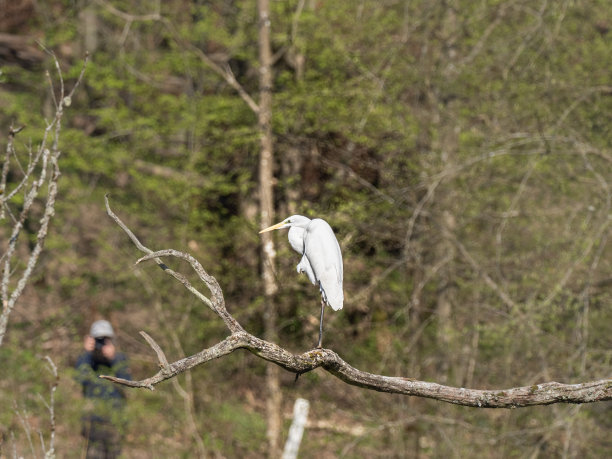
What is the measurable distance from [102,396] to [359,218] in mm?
3792

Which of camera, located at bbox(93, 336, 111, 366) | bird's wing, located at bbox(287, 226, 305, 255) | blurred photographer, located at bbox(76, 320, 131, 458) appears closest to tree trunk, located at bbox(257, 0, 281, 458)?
blurred photographer, located at bbox(76, 320, 131, 458)

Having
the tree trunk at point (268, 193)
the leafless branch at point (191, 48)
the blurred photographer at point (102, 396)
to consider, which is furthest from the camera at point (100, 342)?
the leafless branch at point (191, 48)

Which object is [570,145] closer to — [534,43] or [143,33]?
[534,43]

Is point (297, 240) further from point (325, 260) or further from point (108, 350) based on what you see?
point (108, 350)

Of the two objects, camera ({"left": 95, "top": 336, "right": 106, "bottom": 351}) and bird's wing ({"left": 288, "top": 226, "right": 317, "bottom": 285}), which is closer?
bird's wing ({"left": 288, "top": 226, "right": 317, "bottom": 285})

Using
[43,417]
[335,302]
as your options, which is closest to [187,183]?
[43,417]

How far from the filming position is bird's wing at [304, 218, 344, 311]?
Answer: 158 inches

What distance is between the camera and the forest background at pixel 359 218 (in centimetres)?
887

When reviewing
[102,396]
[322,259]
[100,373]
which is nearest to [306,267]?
[322,259]

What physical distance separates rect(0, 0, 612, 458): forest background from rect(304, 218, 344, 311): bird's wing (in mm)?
4007

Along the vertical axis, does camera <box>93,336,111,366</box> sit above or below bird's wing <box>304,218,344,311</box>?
above

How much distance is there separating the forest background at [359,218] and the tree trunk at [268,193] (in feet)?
0.57

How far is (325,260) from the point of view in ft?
13.2

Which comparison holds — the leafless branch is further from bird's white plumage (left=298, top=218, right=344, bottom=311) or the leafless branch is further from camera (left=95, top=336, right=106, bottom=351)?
bird's white plumage (left=298, top=218, right=344, bottom=311)
